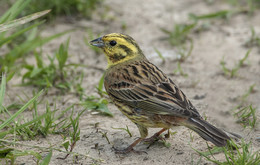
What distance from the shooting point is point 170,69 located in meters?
6.75

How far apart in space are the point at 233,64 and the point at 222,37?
A: 980 mm

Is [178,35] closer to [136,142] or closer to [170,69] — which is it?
[170,69]

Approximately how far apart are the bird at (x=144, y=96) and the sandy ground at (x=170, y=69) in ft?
1.05

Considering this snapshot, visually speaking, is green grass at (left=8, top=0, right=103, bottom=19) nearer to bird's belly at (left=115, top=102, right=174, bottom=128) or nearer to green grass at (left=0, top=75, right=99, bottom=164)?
green grass at (left=0, top=75, right=99, bottom=164)

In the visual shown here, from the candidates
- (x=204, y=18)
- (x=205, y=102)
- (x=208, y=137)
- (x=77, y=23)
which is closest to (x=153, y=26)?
(x=204, y=18)

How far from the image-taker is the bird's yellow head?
5.27 m

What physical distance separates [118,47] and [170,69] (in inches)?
66.8

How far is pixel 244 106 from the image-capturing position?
5672mm

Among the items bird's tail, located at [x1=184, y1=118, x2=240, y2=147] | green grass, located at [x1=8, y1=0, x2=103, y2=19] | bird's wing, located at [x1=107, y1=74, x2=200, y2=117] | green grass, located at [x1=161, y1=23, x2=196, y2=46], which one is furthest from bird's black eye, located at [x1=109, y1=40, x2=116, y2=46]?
green grass, located at [x1=8, y1=0, x2=103, y2=19]

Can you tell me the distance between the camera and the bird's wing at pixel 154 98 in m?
4.44

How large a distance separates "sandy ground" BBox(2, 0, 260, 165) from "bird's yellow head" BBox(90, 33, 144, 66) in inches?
31.8

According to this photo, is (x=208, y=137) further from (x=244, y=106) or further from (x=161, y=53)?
(x=161, y=53)

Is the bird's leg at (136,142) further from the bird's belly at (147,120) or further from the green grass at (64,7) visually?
the green grass at (64,7)

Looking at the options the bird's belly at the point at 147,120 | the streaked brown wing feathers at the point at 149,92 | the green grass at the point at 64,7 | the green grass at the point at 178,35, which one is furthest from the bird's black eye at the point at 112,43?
the green grass at the point at 64,7
